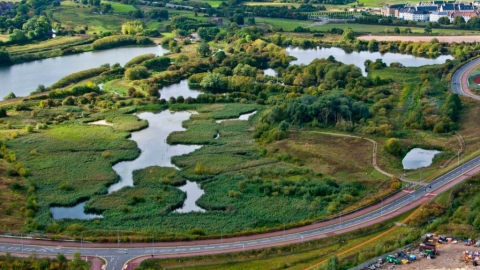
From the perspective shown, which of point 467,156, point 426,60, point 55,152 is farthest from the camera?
point 426,60

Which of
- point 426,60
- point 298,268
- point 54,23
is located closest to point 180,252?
point 298,268

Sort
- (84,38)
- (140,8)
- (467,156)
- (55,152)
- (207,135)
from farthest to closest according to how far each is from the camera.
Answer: (140,8), (84,38), (207,135), (55,152), (467,156)

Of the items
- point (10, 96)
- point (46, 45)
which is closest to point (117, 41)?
point (46, 45)

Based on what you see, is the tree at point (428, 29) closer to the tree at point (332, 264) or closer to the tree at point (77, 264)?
the tree at point (332, 264)

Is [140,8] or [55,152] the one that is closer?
[55,152]

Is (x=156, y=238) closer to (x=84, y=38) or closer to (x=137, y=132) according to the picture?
(x=137, y=132)

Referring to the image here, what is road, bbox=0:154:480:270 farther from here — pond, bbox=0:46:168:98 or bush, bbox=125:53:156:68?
bush, bbox=125:53:156:68

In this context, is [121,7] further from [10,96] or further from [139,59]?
[10,96]
